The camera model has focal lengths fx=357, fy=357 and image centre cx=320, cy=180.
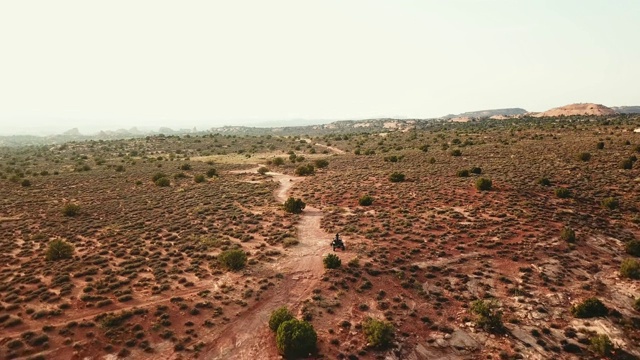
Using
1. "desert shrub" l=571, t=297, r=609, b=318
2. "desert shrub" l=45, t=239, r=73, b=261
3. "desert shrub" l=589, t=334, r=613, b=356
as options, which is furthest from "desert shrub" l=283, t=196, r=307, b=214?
"desert shrub" l=589, t=334, r=613, b=356

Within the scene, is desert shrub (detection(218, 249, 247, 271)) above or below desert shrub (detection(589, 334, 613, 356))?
above

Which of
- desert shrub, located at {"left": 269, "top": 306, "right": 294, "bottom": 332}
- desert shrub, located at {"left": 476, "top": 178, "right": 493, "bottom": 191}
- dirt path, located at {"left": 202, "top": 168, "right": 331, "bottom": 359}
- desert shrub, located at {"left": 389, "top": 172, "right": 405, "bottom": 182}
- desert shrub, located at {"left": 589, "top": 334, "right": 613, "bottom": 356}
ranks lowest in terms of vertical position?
desert shrub, located at {"left": 589, "top": 334, "right": 613, "bottom": 356}

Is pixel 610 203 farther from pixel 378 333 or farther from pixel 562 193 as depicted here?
pixel 378 333

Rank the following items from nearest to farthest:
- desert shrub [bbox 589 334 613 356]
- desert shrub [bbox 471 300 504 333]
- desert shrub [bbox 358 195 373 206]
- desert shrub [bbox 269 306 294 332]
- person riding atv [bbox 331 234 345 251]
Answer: desert shrub [bbox 589 334 613 356] → desert shrub [bbox 269 306 294 332] → desert shrub [bbox 471 300 504 333] → person riding atv [bbox 331 234 345 251] → desert shrub [bbox 358 195 373 206]

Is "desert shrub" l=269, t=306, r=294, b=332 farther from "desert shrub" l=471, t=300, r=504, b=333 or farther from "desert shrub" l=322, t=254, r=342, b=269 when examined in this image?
"desert shrub" l=471, t=300, r=504, b=333

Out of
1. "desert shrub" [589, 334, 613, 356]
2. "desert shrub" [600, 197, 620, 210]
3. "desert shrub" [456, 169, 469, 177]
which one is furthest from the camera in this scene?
"desert shrub" [456, 169, 469, 177]

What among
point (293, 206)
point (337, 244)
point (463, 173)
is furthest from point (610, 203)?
point (293, 206)

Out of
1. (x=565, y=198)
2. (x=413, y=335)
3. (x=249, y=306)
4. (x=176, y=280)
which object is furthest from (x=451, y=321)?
(x=565, y=198)
